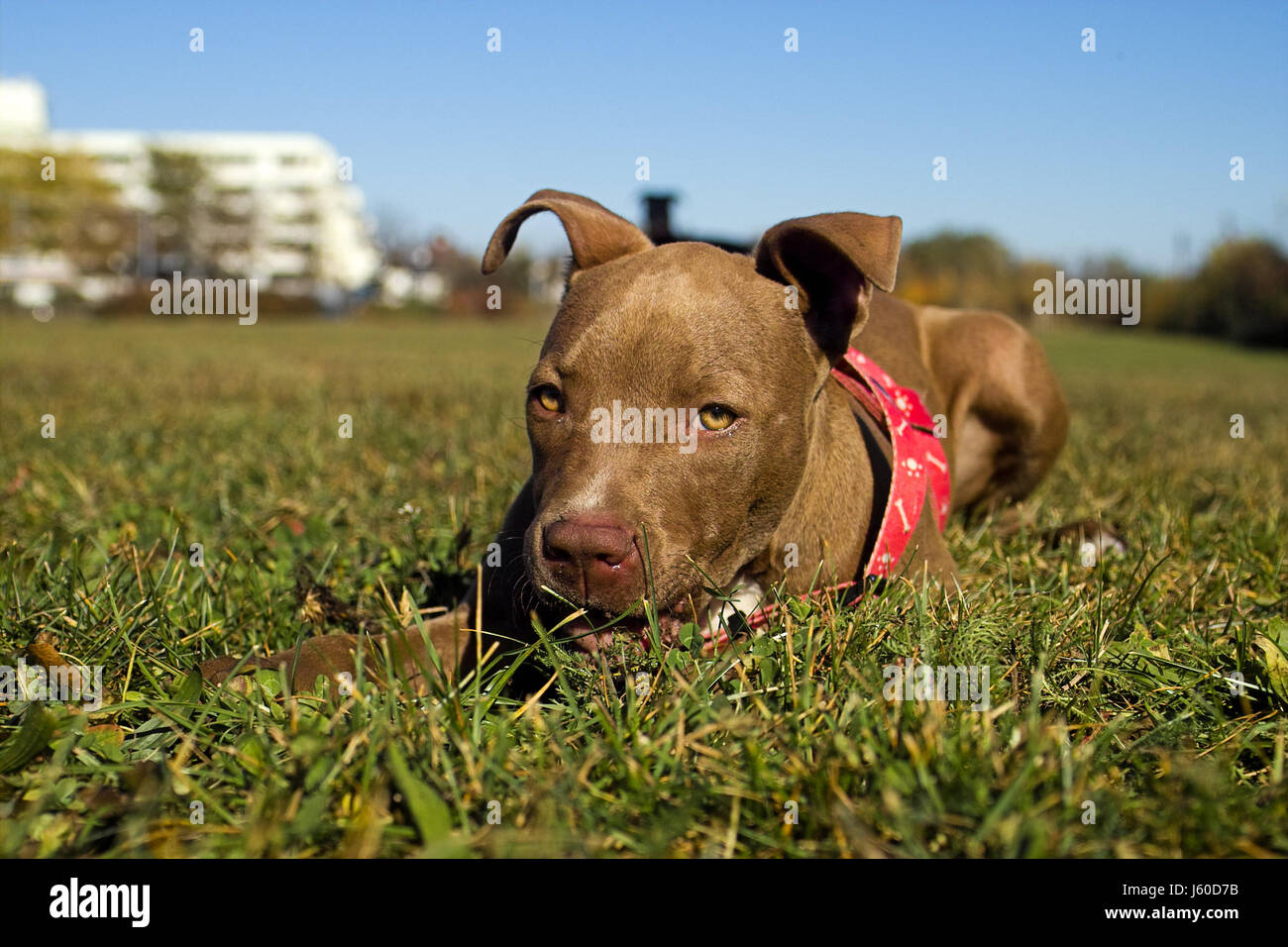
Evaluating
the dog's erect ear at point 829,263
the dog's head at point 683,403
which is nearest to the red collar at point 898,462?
the dog's head at point 683,403

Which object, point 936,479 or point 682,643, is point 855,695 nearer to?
point 682,643

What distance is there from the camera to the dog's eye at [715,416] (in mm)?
2922

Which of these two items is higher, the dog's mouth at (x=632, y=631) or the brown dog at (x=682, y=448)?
the brown dog at (x=682, y=448)

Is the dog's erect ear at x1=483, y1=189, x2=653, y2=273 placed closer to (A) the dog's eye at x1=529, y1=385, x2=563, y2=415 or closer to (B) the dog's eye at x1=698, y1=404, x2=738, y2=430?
(A) the dog's eye at x1=529, y1=385, x2=563, y2=415

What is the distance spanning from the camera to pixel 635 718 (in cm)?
212

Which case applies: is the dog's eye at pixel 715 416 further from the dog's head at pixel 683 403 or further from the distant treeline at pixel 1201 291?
the distant treeline at pixel 1201 291

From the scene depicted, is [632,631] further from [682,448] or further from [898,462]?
[898,462]

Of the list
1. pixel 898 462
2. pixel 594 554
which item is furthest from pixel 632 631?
pixel 898 462

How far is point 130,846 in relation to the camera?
1.69 m

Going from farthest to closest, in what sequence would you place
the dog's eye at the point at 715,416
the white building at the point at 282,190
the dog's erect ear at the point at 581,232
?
the white building at the point at 282,190, the dog's erect ear at the point at 581,232, the dog's eye at the point at 715,416

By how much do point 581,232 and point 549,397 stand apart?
769 mm

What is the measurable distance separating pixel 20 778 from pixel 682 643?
1493 mm

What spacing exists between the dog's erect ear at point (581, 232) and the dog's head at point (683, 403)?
4cm
